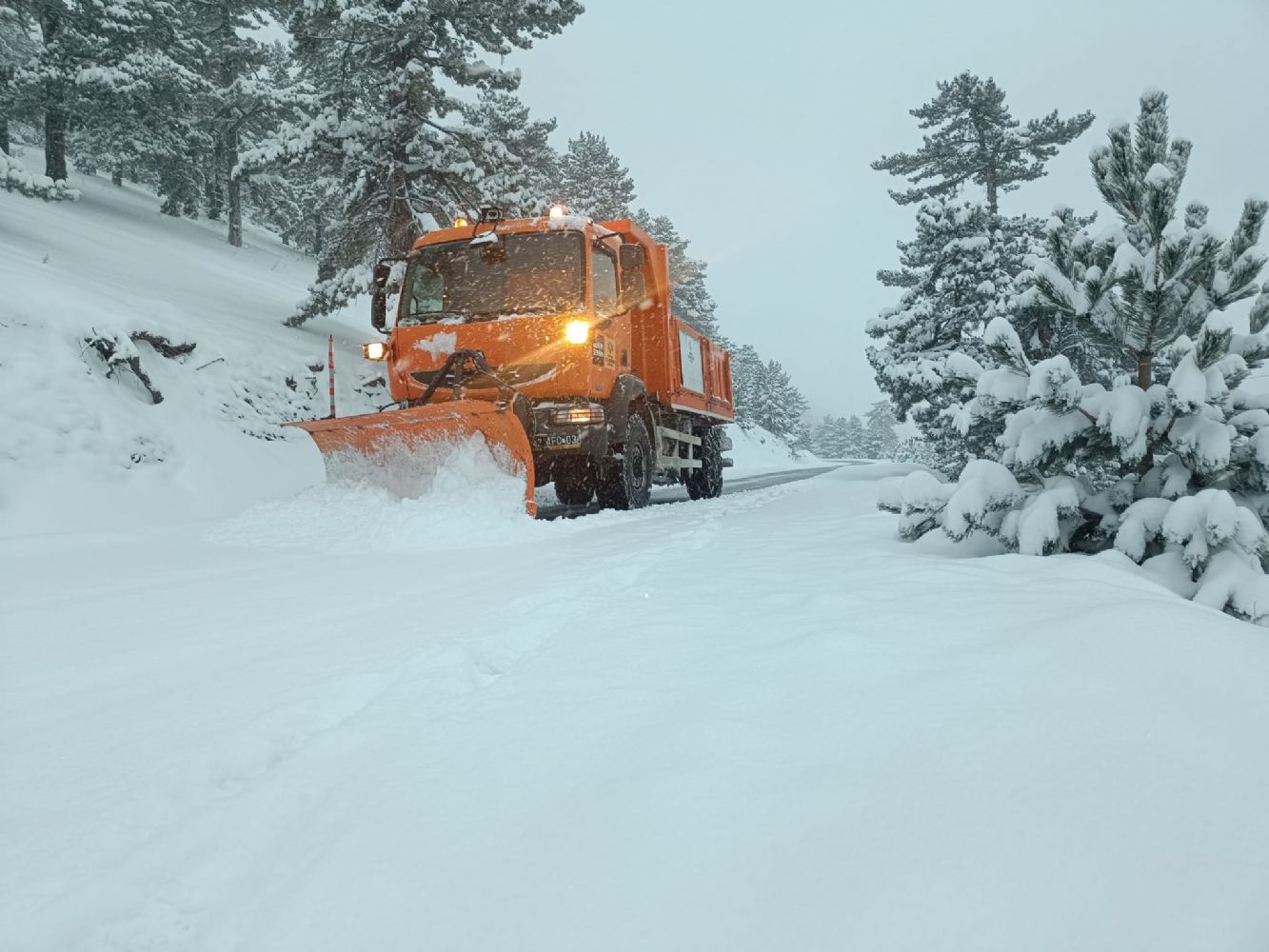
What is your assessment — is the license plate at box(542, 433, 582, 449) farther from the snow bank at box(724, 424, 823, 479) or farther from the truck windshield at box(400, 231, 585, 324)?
the snow bank at box(724, 424, 823, 479)

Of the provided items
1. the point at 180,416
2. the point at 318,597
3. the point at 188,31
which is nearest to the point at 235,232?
the point at 188,31

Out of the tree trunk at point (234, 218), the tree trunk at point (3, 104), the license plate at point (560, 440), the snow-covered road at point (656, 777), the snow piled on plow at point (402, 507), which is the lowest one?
the snow-covered road at point (656, 777)

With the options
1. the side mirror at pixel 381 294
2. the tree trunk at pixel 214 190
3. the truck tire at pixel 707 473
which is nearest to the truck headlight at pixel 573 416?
the side mirror at pixel 381 294

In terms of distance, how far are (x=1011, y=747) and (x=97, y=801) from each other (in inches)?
76.7

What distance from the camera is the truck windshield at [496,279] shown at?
25.2 ft

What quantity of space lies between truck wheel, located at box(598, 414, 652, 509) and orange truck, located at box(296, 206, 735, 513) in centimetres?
2

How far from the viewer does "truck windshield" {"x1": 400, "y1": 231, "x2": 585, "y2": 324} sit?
7691 millimetres

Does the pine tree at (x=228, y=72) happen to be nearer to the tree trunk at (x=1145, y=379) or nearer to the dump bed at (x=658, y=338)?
the dump bed at (x=658, y=338)

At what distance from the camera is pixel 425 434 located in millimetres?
7047

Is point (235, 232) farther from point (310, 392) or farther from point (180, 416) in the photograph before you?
point (180, 416)

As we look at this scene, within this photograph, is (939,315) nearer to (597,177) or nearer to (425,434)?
(425,434)

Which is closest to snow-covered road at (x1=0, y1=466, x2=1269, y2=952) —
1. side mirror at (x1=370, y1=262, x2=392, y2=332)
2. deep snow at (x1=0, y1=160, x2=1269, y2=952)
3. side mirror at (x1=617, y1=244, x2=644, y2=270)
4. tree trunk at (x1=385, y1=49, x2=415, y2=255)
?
deep snow at (x1=0, y1=160, x2=1269, y2=952)

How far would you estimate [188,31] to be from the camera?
939 inches

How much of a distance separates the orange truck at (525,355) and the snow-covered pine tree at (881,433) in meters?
77.6
